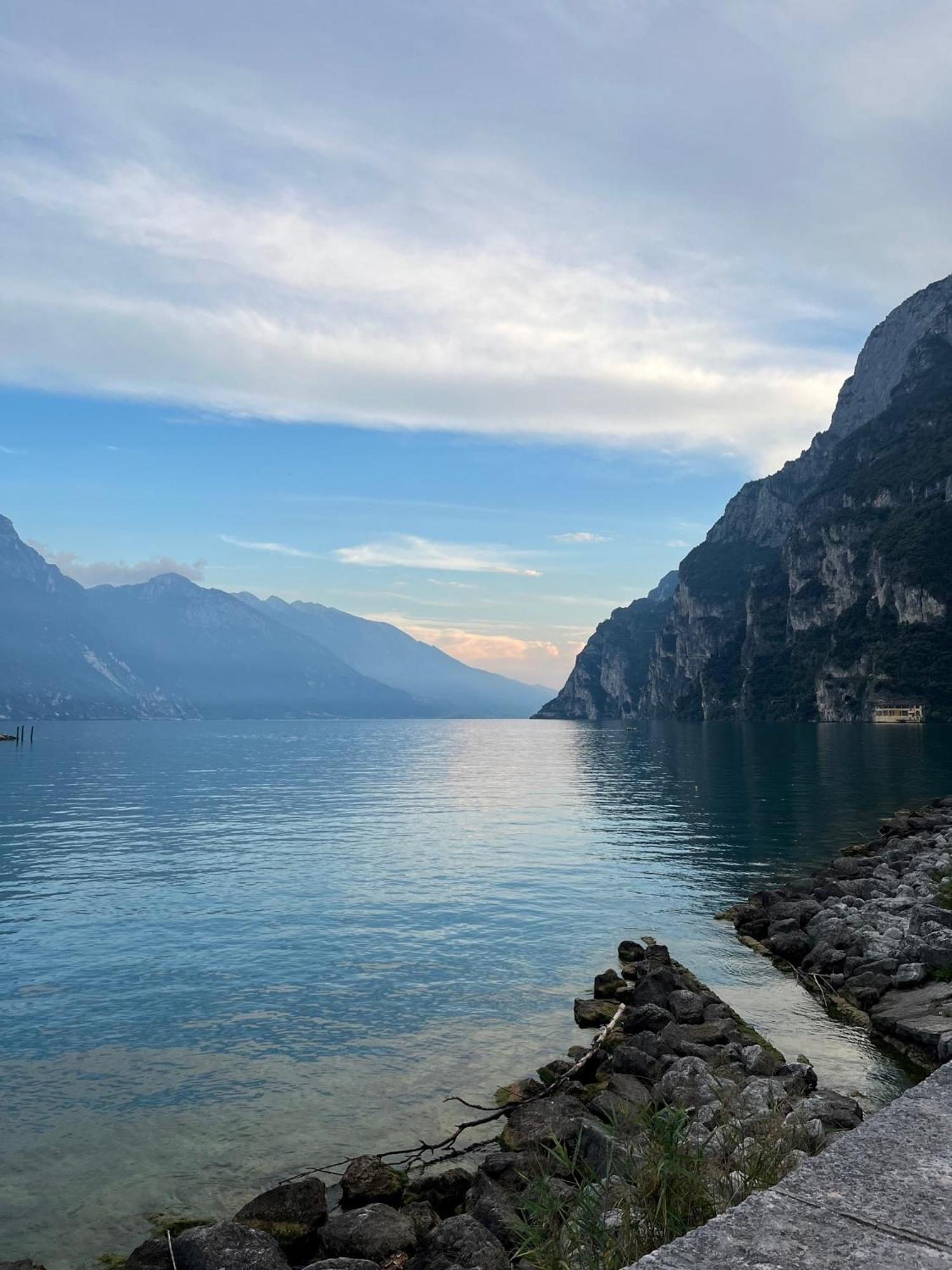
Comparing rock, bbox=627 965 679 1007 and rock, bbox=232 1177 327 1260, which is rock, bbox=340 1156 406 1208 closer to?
rock, bbox=232 1177 327 1260

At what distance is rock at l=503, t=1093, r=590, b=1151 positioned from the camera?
13.1 m

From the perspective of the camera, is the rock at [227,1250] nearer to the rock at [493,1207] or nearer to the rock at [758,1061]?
the rock at [493,1207]

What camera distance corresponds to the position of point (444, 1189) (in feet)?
39.6

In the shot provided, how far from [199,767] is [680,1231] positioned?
106475mm

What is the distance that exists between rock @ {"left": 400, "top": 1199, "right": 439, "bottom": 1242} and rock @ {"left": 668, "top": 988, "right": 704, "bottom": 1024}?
28.8 ft

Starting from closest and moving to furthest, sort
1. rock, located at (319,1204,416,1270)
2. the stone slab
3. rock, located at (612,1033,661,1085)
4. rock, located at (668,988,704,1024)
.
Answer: the stone slab → rock, located at (319,1204,416,1270) → rock, located at (612,1033,661,1085) → rock, located at (668,988,704,1024)

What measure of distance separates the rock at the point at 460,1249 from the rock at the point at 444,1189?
145 centimetres

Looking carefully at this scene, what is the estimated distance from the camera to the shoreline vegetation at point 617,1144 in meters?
7.17

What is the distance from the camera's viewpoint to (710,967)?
78.2 ft

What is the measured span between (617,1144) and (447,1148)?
6415 mm

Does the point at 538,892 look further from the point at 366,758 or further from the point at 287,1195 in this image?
the point at 366,758

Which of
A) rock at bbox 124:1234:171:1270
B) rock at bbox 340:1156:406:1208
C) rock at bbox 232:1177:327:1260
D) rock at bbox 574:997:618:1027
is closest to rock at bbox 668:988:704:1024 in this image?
rock at bbox 574:997:618:1027

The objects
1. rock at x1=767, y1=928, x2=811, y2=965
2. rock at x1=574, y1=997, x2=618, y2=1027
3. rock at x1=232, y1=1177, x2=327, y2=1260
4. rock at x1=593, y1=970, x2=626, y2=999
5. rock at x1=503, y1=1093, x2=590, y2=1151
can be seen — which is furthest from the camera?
rock at x1=767, y1=928, x2=811, y2=965

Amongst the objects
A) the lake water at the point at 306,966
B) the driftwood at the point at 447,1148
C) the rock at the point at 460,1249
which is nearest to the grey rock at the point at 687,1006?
the lake water at the point at 306,966
